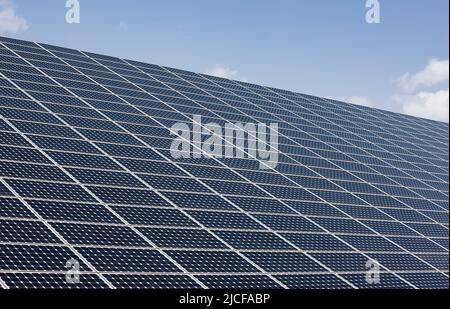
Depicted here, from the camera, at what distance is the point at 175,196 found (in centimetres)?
2378

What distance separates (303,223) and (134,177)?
6.71m

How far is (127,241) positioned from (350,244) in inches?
373

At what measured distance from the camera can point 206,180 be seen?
86.2 feet

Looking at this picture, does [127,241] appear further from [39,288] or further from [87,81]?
[87,81]

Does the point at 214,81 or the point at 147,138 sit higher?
the point at 214,81

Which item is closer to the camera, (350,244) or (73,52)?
(350,244)

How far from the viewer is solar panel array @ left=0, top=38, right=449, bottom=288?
1847 cm

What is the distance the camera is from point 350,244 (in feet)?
81.6

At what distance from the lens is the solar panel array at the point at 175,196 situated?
60.6 feet
